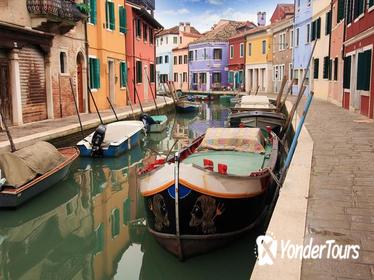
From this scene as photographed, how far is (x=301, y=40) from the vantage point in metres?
30.3

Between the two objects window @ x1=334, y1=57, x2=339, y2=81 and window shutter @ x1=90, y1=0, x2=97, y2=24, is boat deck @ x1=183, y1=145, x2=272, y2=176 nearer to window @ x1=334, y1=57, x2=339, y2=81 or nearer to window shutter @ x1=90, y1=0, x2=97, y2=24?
window shutter @ x1=90, y1=0, x2=97, y2=24

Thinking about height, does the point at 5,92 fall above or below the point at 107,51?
below

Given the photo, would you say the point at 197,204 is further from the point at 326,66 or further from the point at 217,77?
the point at 217,77

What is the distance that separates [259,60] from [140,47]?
51.2ft

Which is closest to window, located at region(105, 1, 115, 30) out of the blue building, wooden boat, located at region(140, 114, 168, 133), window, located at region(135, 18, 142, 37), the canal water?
window, located at region(135, 18, 142, 37)

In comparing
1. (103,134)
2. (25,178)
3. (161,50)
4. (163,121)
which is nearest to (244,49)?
(161,50)

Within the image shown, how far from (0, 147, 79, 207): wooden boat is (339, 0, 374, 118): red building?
9256 mm

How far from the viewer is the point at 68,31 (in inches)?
647

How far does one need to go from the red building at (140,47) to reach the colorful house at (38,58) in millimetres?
6863

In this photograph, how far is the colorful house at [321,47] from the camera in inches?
928

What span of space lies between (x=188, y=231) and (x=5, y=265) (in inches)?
95.3

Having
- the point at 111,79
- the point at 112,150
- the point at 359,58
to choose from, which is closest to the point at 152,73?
the point at 111,79

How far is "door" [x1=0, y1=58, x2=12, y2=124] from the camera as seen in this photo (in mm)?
13039

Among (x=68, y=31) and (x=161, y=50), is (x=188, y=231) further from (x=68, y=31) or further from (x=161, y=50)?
(x=161, y=50)
